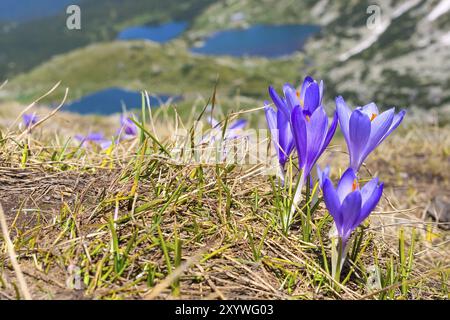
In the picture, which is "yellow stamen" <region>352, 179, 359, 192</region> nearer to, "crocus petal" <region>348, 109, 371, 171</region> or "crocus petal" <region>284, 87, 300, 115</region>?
"crocus petal" <region>348, 109, 371, 171</region>

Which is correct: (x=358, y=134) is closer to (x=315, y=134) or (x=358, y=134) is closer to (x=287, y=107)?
(x=315, y=134)

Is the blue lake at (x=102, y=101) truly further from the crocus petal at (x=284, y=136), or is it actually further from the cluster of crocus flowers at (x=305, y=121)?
the cluster of crocus flowers at (x=305, y=121)

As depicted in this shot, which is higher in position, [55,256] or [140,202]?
[140,202]

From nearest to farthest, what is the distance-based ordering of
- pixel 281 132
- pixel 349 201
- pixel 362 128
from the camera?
pixel 349 201
pixel 362 128
pixel 281 132

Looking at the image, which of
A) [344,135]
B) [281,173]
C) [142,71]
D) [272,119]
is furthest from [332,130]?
[142,71]

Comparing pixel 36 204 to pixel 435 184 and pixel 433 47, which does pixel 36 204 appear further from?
pixel 433 47
